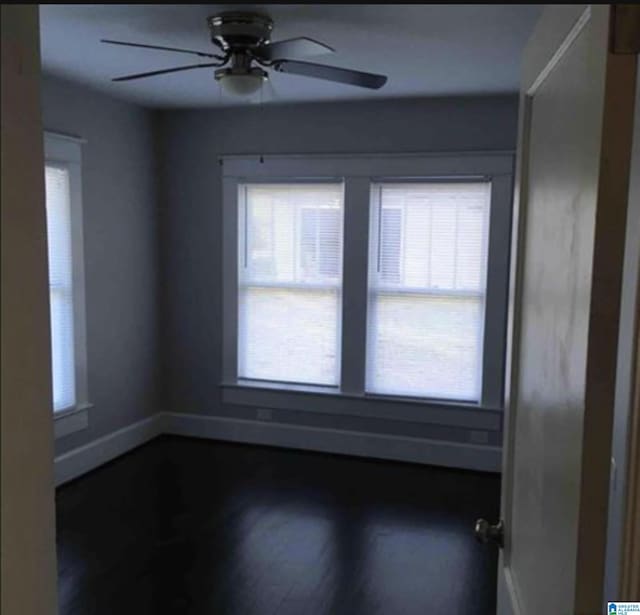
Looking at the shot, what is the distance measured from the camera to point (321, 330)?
4676 mm

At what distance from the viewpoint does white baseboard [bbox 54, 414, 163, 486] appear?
4074mm

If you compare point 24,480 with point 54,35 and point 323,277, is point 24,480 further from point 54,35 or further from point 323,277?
point 323,277

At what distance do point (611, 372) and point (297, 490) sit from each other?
11.3ft

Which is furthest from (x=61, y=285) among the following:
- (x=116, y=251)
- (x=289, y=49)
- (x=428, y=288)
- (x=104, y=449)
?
(x=428, y=288)

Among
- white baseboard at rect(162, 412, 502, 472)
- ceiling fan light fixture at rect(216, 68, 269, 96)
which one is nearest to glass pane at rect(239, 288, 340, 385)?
white baseboard at rect(162, 412, 502, 472)

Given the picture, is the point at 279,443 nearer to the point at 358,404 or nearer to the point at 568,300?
the point at 358,404

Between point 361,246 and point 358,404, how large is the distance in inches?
46.3

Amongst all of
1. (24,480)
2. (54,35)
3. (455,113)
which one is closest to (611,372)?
(24,480)

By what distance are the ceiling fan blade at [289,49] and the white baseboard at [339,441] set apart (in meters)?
2.90

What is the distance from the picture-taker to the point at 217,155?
4.76 meters

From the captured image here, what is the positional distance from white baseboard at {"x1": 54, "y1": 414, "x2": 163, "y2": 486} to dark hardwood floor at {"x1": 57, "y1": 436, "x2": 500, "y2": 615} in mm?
86

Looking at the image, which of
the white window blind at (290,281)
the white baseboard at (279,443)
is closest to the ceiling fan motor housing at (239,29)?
the white window blind at (290,281)

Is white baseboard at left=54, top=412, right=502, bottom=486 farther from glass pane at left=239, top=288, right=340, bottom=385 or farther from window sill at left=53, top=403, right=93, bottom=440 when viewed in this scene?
glass pane at left=239, top=288, right=340, bottom=385

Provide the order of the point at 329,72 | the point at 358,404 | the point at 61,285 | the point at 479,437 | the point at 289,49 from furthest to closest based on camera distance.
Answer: the point at 358,404 → the point at 479,437 → the point at 61,285 → the point at 329,72 → the point at 289,49
